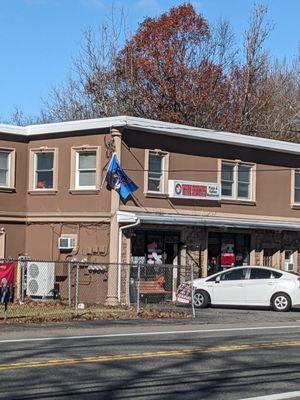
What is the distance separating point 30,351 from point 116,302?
495 inches

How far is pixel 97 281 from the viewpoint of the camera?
26.9m

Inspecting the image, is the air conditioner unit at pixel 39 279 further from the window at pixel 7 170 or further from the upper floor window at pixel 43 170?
the window at pixel 7 170

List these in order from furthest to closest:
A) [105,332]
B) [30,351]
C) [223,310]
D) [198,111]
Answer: [198,111] → [223,310] → [105,332] → [30,351]

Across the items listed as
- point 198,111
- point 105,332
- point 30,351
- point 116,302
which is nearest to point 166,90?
point 198,111

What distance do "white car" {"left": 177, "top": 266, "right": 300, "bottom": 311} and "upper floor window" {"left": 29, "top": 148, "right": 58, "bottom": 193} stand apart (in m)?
6.89

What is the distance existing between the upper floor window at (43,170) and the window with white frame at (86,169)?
102 cm

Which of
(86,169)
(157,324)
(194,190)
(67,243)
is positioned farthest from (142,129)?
(157,324)

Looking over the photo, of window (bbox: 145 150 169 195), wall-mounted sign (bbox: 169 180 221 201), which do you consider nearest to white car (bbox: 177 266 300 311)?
wall-mounted sign (bbox: 169 180 221 201)

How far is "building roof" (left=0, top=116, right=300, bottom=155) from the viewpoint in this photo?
26625 mm

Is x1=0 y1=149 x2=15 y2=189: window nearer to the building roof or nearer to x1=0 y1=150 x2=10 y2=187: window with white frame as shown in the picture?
x1=0 y1=150 x2=10 y2=187: window with white frame

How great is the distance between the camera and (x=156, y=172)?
27922mm

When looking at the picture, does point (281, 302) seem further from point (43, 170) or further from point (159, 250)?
point (43, 170)

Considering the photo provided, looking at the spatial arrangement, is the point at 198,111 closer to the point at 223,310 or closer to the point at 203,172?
the point at 203,172

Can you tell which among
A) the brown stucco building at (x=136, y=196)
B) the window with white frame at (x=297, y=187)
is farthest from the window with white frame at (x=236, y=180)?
the window with white frame at (x=297, y=187)
